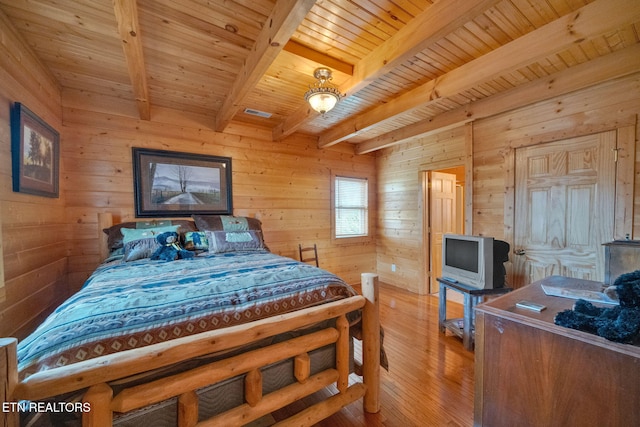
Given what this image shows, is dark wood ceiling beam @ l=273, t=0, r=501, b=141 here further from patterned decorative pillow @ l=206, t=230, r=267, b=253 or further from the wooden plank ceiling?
patterned decorative pillow @ l=206, t=230, r=267, b=253

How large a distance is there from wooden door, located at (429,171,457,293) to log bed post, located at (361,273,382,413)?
2653mm

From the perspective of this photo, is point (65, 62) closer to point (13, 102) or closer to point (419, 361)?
point (13, 102)

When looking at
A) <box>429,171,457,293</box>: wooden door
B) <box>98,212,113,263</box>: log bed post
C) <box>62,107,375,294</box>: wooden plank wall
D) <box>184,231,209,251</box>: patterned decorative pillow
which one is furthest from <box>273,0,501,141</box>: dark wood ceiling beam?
<box>98,212,113,263</box>: log bed post

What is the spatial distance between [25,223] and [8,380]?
1.67 meters

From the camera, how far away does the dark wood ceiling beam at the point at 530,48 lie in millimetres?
1423

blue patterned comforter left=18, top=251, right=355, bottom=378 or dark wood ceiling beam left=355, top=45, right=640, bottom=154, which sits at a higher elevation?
dark wood ceiling beam left=355, top=45, right=640, bottom=154

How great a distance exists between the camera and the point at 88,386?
84 centimetres

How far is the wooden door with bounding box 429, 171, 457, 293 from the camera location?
381 centimetres

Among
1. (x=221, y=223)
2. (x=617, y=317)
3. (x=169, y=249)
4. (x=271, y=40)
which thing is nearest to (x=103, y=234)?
(x=169, y=249)

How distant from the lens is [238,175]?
335 centimetres

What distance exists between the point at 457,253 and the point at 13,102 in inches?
150

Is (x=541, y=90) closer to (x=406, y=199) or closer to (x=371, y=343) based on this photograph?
(x=406, y=199)

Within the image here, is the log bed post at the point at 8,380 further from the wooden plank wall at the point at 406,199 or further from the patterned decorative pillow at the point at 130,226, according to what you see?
the wooden plank wall at the point at 406,199

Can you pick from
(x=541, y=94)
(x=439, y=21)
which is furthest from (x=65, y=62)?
(x=541, y=94)
